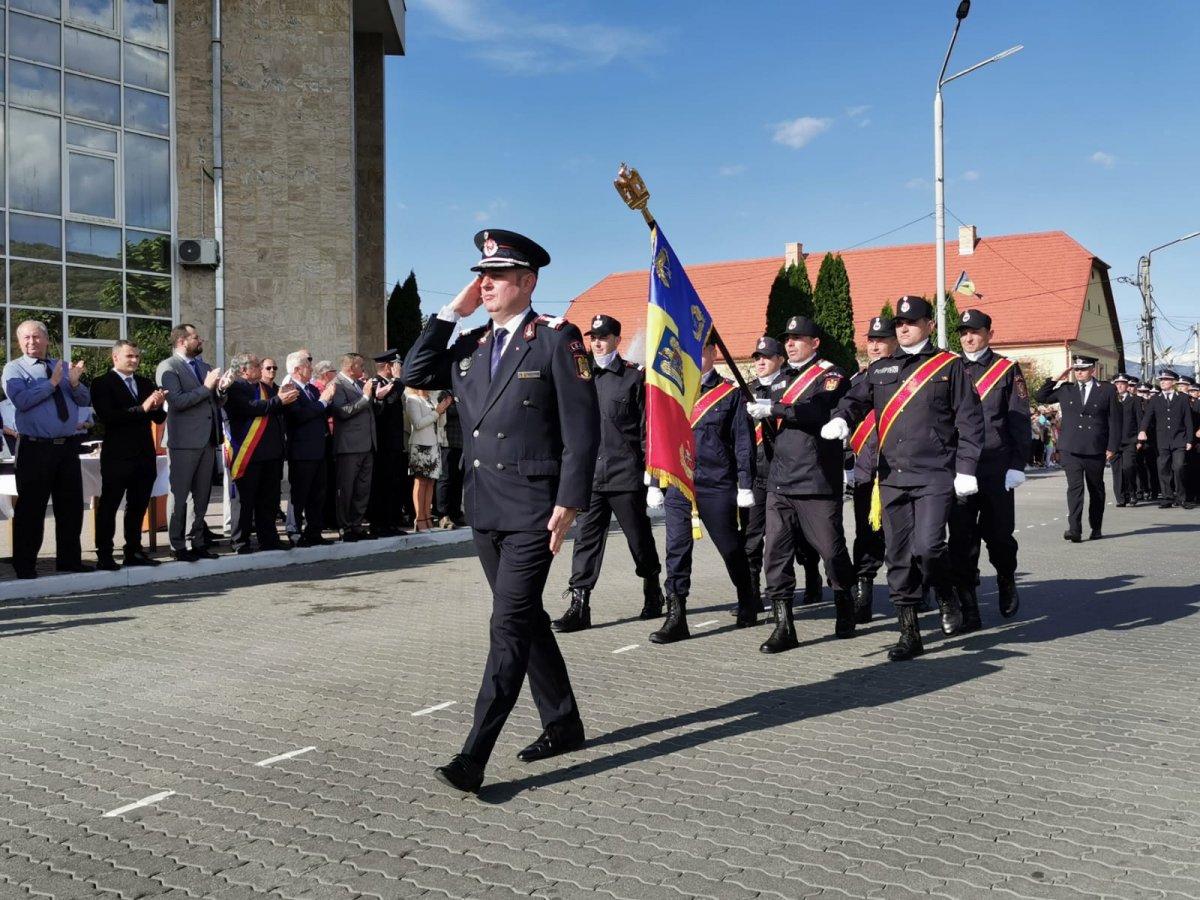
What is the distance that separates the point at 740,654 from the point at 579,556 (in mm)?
1535

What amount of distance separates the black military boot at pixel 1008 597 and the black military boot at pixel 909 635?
5.33 feet

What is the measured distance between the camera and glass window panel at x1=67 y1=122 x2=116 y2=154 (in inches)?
836

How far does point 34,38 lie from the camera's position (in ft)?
67.7

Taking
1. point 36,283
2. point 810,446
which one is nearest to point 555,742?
point 810,446

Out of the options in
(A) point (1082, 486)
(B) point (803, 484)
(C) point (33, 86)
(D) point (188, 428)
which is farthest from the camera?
(C) point (33, 86)

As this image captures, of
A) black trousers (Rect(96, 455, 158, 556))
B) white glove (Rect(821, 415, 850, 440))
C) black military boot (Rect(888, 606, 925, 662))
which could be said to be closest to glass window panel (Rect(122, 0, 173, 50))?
black trousers (Rect(96, 455, 158, 556))

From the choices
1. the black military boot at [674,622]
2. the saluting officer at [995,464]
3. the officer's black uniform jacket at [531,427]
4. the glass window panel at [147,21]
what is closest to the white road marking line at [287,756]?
the officer's black uniform jacket at [531,427]

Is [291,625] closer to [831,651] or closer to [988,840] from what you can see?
[831,651]

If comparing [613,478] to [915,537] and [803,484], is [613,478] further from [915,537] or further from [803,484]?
[915,537]

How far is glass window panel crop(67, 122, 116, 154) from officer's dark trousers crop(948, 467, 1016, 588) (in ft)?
61.0

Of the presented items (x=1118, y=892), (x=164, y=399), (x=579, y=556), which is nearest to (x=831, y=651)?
(x=579, y=556)

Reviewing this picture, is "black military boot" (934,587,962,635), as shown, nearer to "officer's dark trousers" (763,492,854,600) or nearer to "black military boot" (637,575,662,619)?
"officer's dark trousers" (763,492,854,600)

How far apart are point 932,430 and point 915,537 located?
2.25 feet

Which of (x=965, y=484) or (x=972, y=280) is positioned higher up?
(x=972, y=280)
